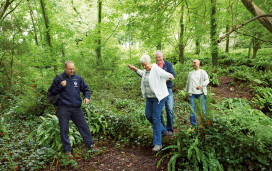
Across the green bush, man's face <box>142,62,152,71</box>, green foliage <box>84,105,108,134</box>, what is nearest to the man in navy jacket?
green foliage <box>84,105,108,134</box>

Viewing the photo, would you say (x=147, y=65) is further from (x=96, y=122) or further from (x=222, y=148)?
(x=96, y=122)

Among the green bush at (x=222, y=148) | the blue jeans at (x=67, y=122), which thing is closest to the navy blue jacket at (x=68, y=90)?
the blue jeans at (x=67, y=122)

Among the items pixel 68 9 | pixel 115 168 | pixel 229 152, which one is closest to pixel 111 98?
pixel 115 168

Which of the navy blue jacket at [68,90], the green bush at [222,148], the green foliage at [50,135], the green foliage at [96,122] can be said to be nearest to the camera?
the green bush at [222,148]

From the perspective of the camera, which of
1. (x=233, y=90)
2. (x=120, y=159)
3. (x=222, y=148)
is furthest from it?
(x=233, y=90)

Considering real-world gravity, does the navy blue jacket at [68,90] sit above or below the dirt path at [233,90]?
above

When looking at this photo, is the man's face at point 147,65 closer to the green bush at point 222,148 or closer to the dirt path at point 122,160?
the green bush at point 222,148

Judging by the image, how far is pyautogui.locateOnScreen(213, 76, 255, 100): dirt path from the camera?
8.13 m

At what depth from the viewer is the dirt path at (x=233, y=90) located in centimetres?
813

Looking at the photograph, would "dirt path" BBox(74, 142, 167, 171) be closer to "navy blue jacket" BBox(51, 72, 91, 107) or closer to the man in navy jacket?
the man in navy jacket

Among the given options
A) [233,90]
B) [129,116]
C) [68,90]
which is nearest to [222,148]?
[129,116]

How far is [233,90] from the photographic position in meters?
9.02

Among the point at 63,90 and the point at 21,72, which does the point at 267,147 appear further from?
the point at 21,72

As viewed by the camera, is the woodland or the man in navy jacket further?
the man in navy jacket
